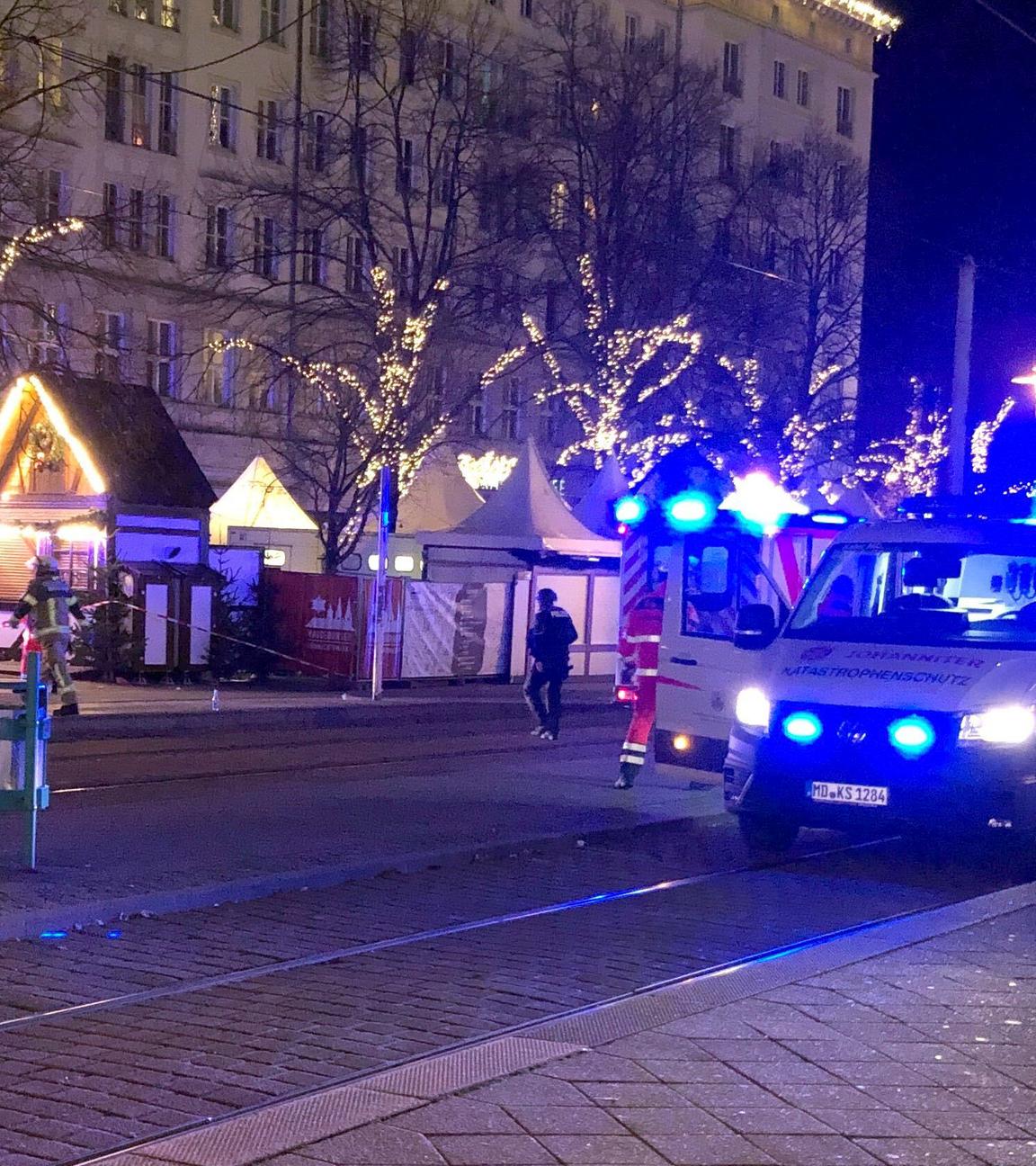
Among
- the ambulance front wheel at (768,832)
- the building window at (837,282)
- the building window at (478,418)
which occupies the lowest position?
the ambulance front wheel at (768,832)

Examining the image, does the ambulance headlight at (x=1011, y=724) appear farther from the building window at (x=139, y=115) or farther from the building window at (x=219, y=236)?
the building window at (x=139, y=115)

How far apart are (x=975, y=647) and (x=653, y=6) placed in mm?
47799

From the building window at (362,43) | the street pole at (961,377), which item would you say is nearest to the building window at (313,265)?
the building window at (362,43)

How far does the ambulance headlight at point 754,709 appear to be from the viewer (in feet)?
36.1

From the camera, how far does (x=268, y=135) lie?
1780 inches

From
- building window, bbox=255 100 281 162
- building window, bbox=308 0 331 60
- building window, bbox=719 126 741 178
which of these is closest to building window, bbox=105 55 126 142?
building window, bbox=255 100 281 162

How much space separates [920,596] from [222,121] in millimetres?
36427

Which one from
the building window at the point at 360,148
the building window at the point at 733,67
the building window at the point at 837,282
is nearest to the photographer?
A: the building window at the point at 360,148

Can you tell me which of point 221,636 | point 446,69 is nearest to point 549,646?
point 221,636

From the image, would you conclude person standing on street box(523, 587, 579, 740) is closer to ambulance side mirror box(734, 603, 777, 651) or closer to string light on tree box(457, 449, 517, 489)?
ambulance side mirror box(734, 603, 777, 651)

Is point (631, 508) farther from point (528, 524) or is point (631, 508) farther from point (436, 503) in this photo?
point (436, 503)

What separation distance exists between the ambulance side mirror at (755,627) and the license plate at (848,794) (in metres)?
1.24

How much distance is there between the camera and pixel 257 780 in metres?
14.8

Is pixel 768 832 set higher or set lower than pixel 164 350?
lower
